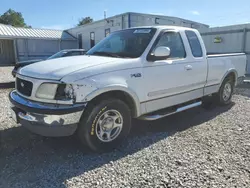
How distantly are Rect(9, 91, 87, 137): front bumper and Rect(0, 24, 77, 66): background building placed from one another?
942 inches

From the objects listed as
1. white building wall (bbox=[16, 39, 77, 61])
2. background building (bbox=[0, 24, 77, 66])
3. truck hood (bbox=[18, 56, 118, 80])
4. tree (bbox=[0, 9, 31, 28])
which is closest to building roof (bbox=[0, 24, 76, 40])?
background building (bbox=[0, 24, 77, 66])

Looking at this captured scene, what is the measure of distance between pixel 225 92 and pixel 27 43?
23.8 m

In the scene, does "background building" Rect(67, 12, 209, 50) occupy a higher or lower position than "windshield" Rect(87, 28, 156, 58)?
higher

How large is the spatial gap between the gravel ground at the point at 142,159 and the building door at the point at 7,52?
23.9m

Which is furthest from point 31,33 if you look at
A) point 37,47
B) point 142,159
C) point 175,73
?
point 142,159

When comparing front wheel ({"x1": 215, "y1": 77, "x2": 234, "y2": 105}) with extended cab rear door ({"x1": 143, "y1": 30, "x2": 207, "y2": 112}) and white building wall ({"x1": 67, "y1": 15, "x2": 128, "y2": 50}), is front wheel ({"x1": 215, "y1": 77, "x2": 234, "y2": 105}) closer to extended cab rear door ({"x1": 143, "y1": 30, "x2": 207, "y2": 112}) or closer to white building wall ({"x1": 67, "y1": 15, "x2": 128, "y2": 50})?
extended cab rear door ({"x1": 143, "y1": 30, "x2": 207, "y2": 112})

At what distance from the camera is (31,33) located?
25641 millimetres

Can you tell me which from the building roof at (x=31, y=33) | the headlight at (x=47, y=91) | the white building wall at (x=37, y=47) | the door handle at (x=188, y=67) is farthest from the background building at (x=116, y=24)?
the headlight at (x=47, y=91)

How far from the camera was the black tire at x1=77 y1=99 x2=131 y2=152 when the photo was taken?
10.8ft

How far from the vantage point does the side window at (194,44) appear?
493cm

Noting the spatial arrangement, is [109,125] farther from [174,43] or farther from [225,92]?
[225,92]

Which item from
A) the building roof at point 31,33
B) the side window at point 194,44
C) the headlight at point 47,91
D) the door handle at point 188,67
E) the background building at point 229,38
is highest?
the building roof at point 31,33

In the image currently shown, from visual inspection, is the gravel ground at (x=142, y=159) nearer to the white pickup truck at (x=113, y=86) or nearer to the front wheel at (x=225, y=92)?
the white pickup truck at (x=113, y=86)

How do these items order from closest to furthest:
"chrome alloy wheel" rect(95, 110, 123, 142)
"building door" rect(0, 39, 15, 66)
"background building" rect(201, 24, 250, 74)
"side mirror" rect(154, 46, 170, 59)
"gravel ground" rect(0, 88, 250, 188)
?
"gravel ground" rect(0, 88, 250, 188) → "chrome alloy wheel" rect(95, 110, 123, 142) → "side mirror" rect(154, 46, 170, 59) → "background building" rect(201, 24, 250, 74) → "building door" rect(0, 39, 15, 66)
